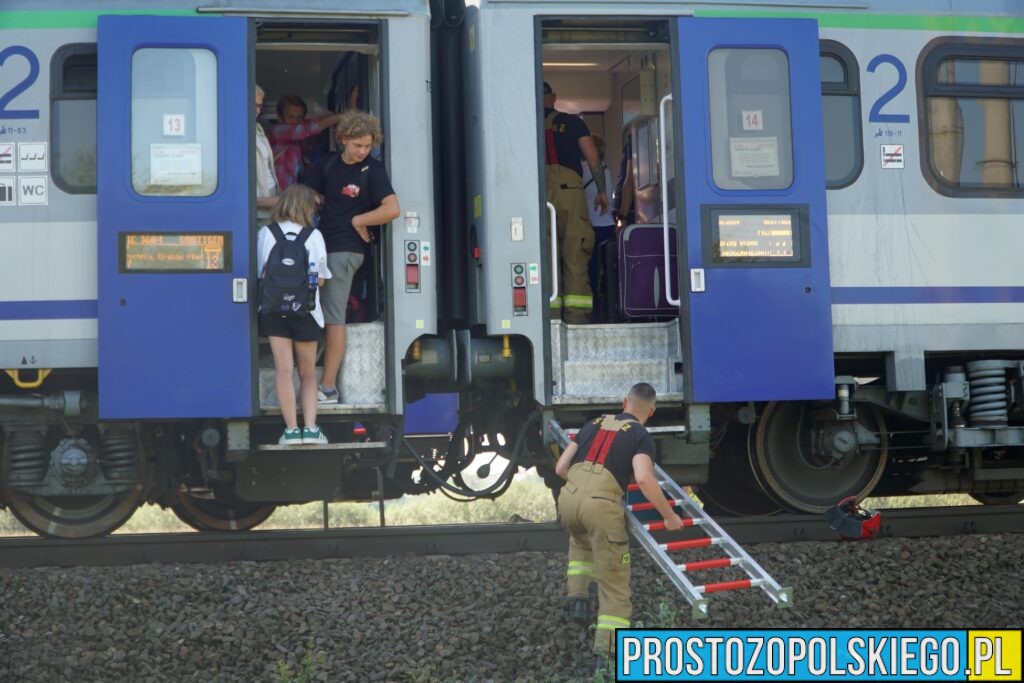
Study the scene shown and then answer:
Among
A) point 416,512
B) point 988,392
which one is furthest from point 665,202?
point 416,512

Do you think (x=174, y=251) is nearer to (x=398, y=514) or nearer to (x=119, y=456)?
(x=119, y=456)

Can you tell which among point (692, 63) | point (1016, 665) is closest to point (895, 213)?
point (692, 63)

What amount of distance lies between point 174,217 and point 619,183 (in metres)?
3.50

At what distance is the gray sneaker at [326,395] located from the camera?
7992 millimetres

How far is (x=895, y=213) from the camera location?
28.3ft

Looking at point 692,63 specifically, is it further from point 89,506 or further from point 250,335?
point 89,506

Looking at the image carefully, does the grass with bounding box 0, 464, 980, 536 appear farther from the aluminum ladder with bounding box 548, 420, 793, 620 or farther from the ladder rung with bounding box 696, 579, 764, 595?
the ladder rung with bounding box 696, 579, 764, 595

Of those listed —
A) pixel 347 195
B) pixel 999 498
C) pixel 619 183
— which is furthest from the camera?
pixel 999 498

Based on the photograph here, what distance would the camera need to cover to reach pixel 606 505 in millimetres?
6504

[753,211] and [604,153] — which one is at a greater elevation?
[604,153]

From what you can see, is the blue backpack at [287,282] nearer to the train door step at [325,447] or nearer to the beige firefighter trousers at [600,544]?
the train door step at [325,447]

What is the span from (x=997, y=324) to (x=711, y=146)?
2327 mm

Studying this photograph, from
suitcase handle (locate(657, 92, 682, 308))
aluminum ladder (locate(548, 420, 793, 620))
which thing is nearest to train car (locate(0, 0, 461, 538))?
suitcase handle (locate(657, 92, 682, 308))

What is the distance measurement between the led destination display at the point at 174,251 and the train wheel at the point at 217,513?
221 centimetres
